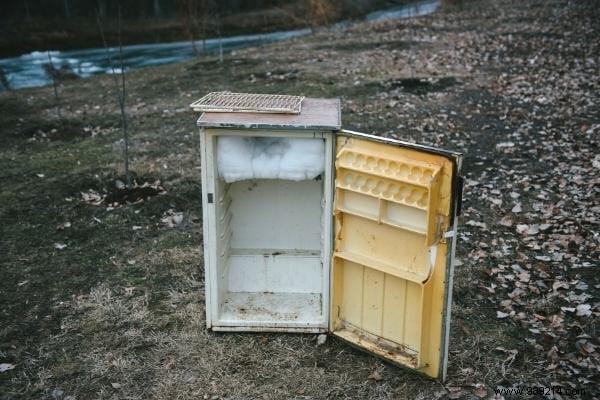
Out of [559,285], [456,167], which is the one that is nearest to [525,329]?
[559,285]

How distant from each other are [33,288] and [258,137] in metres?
2.79

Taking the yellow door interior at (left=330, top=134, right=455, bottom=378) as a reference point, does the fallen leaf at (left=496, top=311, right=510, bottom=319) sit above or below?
below

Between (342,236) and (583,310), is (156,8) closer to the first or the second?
(342,236)

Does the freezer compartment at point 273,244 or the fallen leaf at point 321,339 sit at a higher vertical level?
the freezer compartment at point 273,244

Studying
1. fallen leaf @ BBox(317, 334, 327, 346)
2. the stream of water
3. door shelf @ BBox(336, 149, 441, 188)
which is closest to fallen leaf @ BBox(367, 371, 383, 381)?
fallen leaf @ BBox(317, 334, 327, 346)

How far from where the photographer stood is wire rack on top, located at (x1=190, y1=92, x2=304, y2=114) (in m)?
4.21

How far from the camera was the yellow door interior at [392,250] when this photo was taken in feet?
11.8

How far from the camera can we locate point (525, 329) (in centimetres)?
465

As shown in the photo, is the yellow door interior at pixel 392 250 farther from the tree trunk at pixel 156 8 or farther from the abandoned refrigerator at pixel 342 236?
the tree trunk at pixel 156 8

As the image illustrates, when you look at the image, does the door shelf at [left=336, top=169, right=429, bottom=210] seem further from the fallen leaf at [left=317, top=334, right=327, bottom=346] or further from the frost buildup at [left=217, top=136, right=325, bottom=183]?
the fallen leaf at [left=317, top=334, right=327, bottom=346]

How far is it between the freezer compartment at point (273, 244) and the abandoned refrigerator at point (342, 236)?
13 millimetres

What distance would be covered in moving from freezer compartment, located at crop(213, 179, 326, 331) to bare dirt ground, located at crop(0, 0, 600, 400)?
0.46 meters

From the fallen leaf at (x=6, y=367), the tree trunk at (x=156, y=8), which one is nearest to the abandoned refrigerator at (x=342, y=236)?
the fallen leaf at (x=6, y=367)

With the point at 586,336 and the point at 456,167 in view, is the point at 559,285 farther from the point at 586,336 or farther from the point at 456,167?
the point at 456,167
